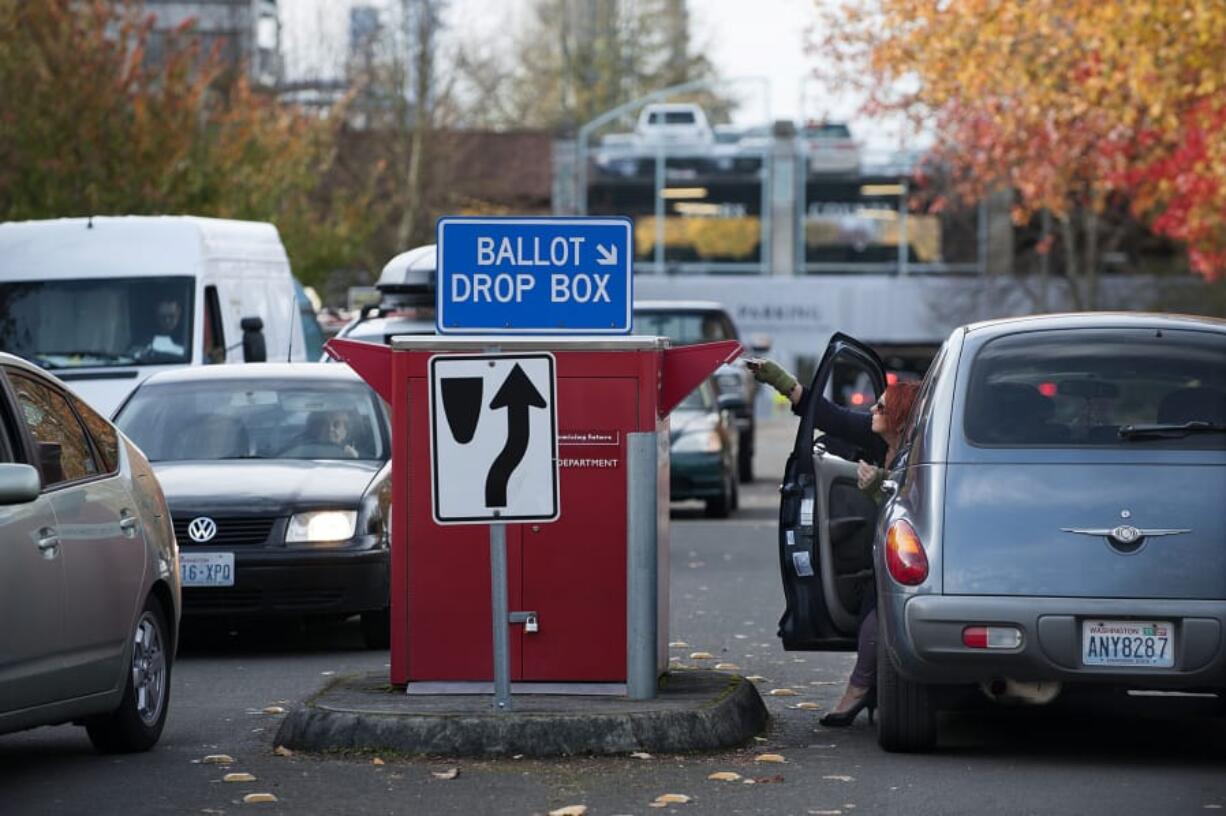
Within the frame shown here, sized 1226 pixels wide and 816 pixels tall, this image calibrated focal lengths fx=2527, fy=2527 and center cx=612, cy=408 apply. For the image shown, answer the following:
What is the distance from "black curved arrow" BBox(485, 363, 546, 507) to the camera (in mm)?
8812

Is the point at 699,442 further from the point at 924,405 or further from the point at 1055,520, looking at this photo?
the point at 1055,520

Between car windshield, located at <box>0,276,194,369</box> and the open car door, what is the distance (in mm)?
10329

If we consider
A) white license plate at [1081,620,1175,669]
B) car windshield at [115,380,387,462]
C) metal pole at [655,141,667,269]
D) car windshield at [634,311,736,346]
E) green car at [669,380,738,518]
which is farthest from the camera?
metal pole at [655,141,667,269]

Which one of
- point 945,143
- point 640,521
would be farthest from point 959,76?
point 640,521

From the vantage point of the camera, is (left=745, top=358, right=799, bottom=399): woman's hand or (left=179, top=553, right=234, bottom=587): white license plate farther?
(left=179, top=553, right=234, bottom=587): white license plate

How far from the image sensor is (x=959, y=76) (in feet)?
94.0

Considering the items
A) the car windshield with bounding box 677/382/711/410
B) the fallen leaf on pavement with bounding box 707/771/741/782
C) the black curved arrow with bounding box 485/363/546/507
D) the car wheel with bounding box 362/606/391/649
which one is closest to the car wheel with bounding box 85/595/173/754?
the black curved arrow with bounding box 485/363/546/507

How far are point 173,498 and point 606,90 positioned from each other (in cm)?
6599

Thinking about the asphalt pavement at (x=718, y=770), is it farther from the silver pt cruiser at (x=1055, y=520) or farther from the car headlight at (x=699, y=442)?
the car headlight at (x=699, y=442)

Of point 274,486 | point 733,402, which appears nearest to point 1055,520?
point 274,486

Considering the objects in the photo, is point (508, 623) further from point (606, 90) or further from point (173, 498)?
point (606, 90)

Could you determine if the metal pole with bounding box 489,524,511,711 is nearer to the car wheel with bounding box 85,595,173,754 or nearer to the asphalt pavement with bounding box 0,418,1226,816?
the asphalt pavement with bounding box 0,418,1226,816

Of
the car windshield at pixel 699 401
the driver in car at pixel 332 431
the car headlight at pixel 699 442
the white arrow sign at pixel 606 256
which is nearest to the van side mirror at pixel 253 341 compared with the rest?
the car headlight at pixel 699 442

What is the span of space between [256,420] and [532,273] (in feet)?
14.3
